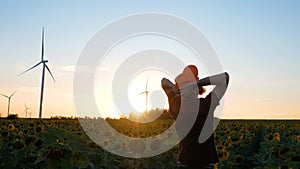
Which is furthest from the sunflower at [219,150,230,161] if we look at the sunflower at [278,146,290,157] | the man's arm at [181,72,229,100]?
the man's arm at [181,72,229,100]

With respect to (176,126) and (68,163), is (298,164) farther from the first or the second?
(68,163)

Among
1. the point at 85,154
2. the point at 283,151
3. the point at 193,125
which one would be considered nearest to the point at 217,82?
the point at 193,125

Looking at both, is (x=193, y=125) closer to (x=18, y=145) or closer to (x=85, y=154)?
(x=85, y=154)

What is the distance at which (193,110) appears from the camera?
5.46m

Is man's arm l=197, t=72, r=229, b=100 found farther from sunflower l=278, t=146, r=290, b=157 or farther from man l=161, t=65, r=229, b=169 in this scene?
sunflower l=278, t=146, r=290, b=157

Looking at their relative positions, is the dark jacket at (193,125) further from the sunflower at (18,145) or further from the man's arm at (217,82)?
the sunflower at (18,145)

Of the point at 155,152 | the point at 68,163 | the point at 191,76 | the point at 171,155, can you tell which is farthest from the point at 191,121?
the point at 171,155

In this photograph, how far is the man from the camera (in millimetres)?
5176

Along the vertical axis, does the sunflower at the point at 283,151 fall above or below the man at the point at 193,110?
below

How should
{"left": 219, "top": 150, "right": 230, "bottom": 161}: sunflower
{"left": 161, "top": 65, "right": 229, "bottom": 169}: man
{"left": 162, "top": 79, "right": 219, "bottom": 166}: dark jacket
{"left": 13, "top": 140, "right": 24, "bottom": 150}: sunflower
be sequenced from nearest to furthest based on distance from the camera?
{"left": 161, "top": 65, "right": 229, "bottom": 169}: man → {"left": 162, "top": 79, "right": 219, "bottom": 166}: dark jacket → {"left": 13, "top": 140, "right": 24, "bottom": 150}: sunflower → {"left": 219, "top": 150, "right": 230, "bottom": 161}: sunflower

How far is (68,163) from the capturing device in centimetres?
285

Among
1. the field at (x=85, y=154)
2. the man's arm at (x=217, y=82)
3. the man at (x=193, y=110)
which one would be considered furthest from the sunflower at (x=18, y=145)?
the man's arm at (x=217, y=82)

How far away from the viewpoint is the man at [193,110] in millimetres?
5176

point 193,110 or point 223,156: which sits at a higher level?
point 193,110
